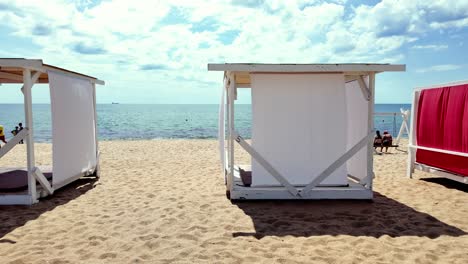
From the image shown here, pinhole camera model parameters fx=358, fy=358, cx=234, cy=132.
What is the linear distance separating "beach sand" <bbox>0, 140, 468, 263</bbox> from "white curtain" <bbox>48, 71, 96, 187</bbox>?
556 millimetres

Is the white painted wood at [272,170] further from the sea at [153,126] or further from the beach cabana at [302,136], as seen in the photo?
Answer: the sea at [153,126]

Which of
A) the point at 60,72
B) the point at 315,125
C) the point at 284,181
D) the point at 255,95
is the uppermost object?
the point at 60,72

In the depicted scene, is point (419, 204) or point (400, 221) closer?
point (400, 221)

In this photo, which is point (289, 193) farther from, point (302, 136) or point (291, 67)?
point (291, 67)

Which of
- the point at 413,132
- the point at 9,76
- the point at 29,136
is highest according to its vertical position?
the point at 9,76

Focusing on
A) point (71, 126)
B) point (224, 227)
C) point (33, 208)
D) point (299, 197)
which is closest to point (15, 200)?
point (33, 208)

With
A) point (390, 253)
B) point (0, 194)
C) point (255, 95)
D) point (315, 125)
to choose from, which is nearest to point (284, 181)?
point (315, 125)

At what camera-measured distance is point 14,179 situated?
7480mm

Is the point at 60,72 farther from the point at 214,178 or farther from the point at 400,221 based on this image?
the point at 400,221

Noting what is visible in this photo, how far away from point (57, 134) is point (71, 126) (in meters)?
0.72

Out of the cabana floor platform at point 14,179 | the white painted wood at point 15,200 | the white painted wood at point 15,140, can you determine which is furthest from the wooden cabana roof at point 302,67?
the cabana floor platform at point 14,179

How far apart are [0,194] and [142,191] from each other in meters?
2.55

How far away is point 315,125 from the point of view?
654 centimetres

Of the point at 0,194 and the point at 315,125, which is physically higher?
the point at 315,125
